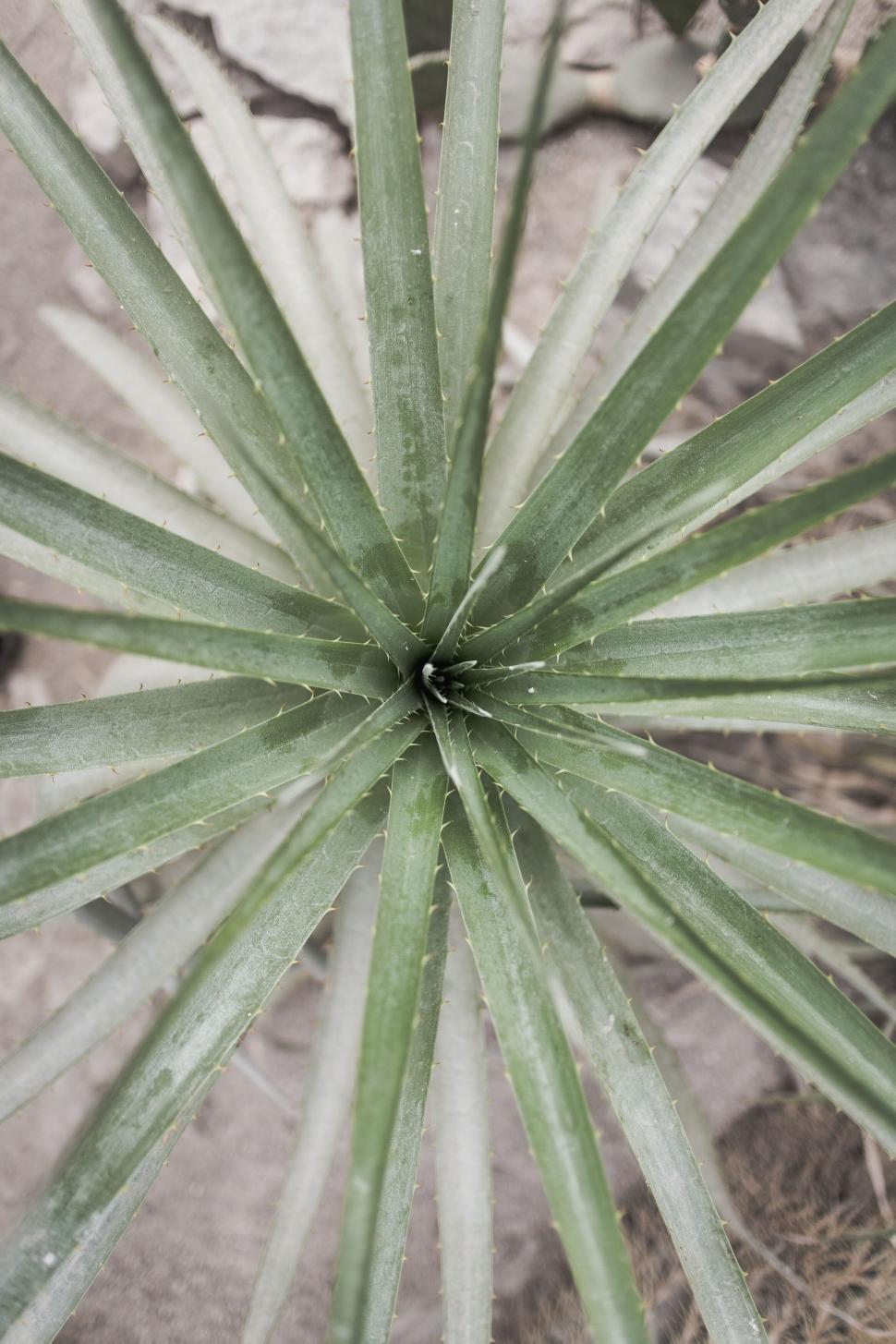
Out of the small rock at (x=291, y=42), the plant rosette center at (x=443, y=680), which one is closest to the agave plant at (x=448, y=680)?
the plant rosette center at (x=443, y=680)

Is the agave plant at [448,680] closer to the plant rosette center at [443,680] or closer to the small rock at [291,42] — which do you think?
the plant rosette center at [443,680]

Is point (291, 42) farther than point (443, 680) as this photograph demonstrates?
Yes

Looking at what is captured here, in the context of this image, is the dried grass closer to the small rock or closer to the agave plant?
the agave plant

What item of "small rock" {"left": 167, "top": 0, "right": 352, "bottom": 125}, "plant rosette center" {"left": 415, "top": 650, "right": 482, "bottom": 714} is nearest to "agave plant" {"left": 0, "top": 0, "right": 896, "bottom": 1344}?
"plant rosette center" {"left": 415, "top": 650, "right": 482, "bottom": 714}

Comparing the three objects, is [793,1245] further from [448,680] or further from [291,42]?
[291,42]

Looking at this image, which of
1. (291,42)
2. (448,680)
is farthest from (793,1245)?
(291,42)

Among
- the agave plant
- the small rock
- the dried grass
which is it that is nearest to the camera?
the agave plant

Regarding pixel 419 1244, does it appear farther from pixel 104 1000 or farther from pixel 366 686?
pixel 366 686

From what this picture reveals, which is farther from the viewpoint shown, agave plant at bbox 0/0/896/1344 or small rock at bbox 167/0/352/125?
small rock at bbox 167/0/352/125

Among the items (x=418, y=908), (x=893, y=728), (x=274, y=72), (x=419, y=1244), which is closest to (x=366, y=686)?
(x=418, y=908)
